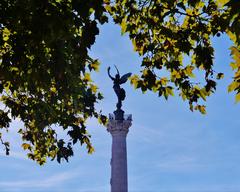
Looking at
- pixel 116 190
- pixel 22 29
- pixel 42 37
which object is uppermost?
pixel 116 190

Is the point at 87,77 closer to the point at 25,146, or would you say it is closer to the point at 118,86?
the point at 25,146

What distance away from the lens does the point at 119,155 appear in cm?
3456

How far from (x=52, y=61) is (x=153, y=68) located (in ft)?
11.0

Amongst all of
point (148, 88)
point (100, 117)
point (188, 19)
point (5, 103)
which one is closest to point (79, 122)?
point (100, 117)

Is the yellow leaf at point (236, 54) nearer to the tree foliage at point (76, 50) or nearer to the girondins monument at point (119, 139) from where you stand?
the tree foliage at point (76, 50)

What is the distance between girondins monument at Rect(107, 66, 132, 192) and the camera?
34156mm

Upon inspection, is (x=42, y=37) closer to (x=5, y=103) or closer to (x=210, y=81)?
(x=210, y=81)

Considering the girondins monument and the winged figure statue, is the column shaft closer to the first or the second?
the girondins monument

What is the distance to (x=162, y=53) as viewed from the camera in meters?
12.0

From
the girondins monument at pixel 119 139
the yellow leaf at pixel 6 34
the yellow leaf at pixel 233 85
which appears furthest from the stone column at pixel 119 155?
the yellow leaf at pixel 233 85

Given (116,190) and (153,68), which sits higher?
(116,190)

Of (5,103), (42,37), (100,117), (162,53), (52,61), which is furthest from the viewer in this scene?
(100,117)

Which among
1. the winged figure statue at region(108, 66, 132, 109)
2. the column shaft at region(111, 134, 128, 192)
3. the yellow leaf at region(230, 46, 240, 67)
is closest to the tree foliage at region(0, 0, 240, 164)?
the yellow leaf at region(230, 46, 240, 67)

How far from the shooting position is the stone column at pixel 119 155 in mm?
34094
